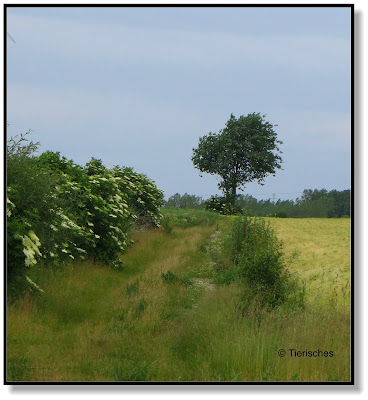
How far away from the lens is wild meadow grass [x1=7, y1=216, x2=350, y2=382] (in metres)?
6.68

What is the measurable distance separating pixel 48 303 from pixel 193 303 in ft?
9.29

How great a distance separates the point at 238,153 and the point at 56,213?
2201 cm

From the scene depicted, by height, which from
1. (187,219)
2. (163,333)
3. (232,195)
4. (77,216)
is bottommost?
(163,333)

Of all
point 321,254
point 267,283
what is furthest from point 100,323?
point 321,254

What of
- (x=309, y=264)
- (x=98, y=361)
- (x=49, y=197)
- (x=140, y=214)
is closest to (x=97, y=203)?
(x=49, y=197)

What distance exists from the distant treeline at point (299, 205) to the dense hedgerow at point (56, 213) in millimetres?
6134

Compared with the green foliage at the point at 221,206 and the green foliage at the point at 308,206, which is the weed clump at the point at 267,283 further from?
the green foliage at the point at 221,206

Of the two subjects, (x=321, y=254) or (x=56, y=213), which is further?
(x=321, y=254)

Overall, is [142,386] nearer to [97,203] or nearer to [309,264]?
[309,264]

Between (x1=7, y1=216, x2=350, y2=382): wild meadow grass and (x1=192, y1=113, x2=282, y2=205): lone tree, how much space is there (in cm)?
1709

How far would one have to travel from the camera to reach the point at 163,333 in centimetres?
854

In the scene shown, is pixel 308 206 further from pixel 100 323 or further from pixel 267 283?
pixel 100 323

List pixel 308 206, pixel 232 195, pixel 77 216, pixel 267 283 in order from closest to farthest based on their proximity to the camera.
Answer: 1. pixel 267 283
2. pixel 77 216
3. pixel 308 206
4. pixel 232 195

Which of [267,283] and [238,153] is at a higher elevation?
[238,153]
